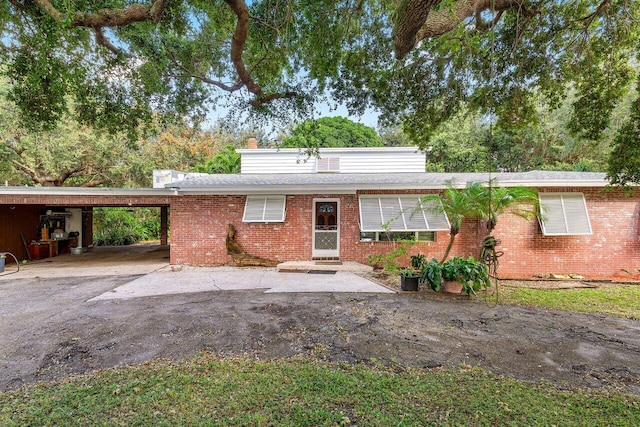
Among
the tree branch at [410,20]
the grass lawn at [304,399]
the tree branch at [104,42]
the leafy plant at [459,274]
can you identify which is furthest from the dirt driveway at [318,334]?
the tree branch at [104,42]

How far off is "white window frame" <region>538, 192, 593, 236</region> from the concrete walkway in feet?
19.0

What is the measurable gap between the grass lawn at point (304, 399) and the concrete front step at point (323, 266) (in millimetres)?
5789

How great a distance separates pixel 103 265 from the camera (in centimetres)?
1076

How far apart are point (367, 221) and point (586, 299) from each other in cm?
561

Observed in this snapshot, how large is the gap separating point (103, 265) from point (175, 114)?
23.5 feet

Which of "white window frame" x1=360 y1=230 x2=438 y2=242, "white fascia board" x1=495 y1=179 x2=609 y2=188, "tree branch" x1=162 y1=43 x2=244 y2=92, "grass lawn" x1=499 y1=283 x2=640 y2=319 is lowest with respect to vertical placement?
"grass lawn" x1=499 y1=283 x2=640 y2=319

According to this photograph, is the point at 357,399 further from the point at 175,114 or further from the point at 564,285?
the point at 564,285

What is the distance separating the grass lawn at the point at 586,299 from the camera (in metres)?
6.05

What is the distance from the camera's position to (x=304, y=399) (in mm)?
2879

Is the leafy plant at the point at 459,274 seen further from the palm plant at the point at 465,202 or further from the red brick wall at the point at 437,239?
the red brick wall at the point at 437,239

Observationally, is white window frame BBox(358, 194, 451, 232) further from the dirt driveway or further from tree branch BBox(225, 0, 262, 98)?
tree branch BBox(225, 0, 262, 98)

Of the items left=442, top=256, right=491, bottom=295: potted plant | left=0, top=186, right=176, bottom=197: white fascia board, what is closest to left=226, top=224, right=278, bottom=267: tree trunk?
left=0, top=186, right=176, bottom=197: white fascia board

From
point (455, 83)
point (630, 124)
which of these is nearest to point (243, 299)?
point (455, 83)

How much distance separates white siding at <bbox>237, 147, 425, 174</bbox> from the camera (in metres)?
14.3
